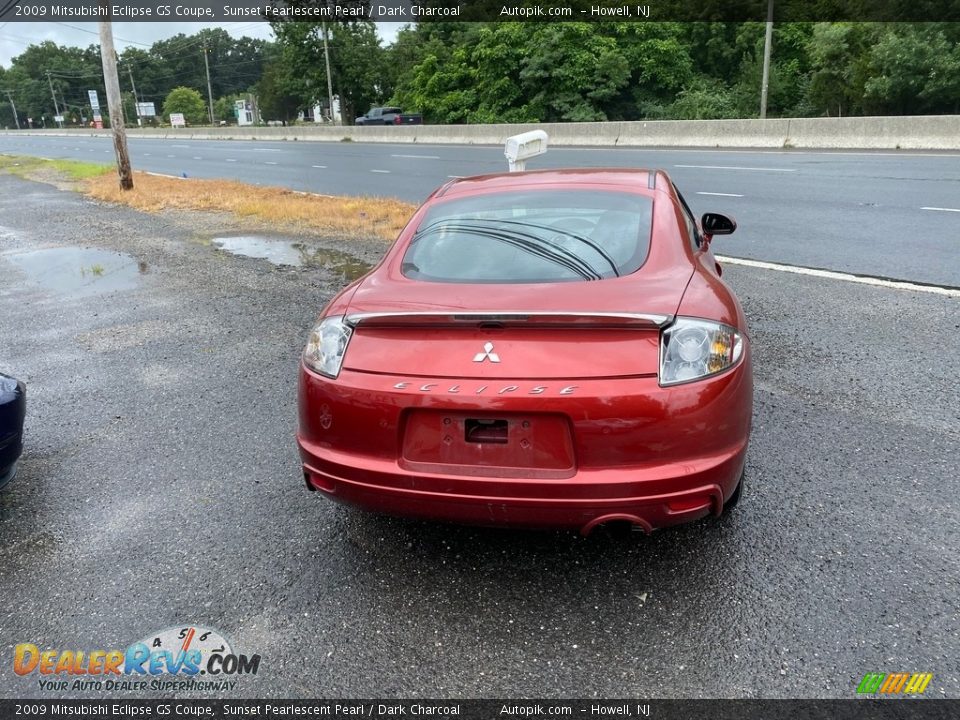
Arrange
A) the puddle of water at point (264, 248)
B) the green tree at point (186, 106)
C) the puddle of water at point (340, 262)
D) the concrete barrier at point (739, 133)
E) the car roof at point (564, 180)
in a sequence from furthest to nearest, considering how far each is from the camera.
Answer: the green tree at point (186, 106) < the concrete barrier at point (739, 133) < the puddle of water at point (264, 248) < the puddle of water at point (340, 262) < the car roof at point (564, 180)

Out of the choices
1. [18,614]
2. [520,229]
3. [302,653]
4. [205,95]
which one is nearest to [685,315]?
[520,229]

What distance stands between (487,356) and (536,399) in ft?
0.80

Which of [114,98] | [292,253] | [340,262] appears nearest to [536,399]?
[340,262]

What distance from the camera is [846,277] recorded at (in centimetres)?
704

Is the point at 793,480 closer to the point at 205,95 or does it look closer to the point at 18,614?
the point at 18,614

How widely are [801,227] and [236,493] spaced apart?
8.59 metres

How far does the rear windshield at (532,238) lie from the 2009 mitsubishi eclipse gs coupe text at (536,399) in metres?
0.05

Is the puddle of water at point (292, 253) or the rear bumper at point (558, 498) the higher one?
the rear bumper at point (558, 498)

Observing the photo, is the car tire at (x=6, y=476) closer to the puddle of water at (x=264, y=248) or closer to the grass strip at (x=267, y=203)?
the puddle of water at (x=264, y=248)

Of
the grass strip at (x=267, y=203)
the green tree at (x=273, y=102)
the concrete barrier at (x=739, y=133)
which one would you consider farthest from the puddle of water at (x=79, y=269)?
the green tree at (x=273, y=102)

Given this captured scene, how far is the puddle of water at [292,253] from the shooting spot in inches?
348

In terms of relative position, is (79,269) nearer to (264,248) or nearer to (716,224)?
(264,248)

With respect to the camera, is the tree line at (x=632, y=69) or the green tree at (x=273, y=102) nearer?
the tree line at (x=632, y=69)

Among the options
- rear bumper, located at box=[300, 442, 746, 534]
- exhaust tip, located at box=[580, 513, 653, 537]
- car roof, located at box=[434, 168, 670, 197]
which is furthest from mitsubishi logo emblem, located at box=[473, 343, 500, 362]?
car roof, located at box=[434, 168, 670, 197]
